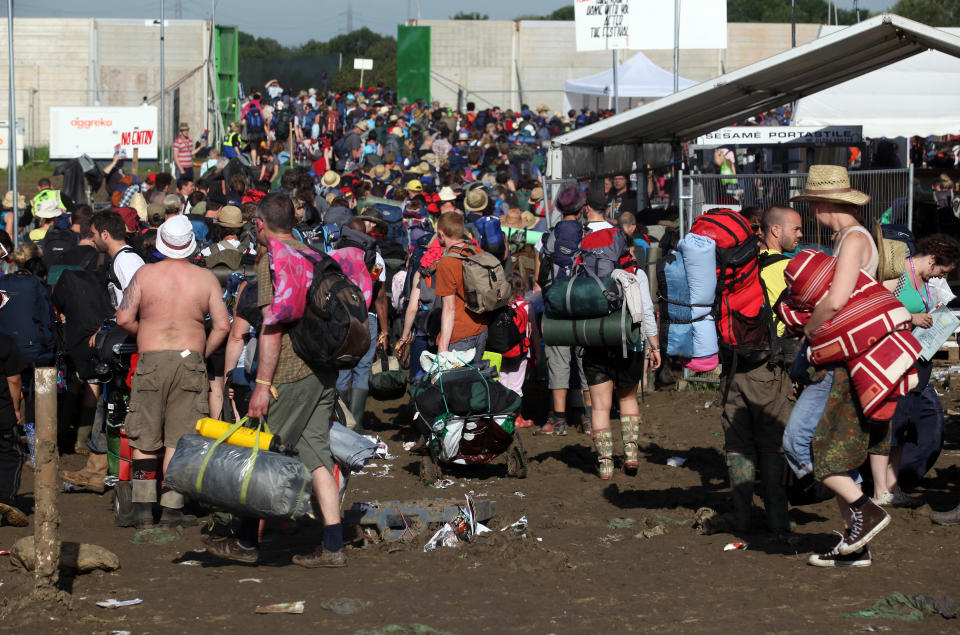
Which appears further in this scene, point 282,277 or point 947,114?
point 947,114

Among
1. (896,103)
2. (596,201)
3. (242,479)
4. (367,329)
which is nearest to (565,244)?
(596,201)

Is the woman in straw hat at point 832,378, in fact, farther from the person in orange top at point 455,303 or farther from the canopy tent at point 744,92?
the canopy tent at point 744,92

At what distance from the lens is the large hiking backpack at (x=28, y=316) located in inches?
315

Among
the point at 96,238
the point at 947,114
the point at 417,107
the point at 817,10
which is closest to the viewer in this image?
the point at 96,238

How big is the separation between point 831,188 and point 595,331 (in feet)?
8.21

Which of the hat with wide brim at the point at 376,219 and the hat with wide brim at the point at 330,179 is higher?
the hat with wide brim at the point at 330,179

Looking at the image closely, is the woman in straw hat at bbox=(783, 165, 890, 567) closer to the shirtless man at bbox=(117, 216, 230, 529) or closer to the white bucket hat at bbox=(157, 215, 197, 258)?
the shirtless man at bbox=(117, 216, 230, 529)

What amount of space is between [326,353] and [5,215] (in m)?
11.8

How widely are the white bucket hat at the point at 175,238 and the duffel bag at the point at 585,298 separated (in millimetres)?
2531

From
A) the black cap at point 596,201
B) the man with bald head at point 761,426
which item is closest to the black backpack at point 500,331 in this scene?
the black cap at point 596,201

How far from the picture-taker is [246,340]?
738 cm

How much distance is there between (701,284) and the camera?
23.1 feet

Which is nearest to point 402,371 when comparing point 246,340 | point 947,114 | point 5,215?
point 246,340

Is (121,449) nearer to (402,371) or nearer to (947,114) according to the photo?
(402,371)
